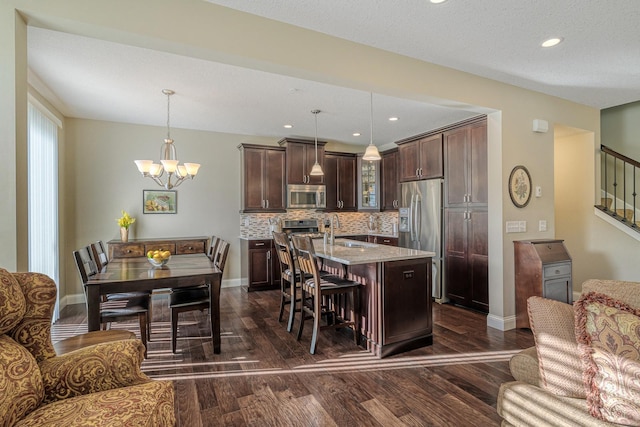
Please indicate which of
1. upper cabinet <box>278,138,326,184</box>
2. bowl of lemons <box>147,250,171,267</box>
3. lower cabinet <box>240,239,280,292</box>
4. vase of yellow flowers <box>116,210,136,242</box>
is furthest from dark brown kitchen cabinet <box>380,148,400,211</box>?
vase of yellow flowers <box>116,210,136,242</box>

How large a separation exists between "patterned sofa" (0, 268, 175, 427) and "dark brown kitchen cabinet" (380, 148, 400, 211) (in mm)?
5137

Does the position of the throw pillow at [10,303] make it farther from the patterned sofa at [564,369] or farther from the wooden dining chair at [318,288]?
the patterned sofa at [564,369]


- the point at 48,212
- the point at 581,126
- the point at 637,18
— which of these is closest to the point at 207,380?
the point at 48,212

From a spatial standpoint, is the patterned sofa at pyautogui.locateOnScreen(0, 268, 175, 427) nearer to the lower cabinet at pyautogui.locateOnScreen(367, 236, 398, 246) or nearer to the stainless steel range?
the stainless steel range

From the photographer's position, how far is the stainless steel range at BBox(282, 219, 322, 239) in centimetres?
600

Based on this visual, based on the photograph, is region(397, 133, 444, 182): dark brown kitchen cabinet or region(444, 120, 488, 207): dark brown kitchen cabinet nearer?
region(444, 120, 488, 207): dark brown kitchen cabinet

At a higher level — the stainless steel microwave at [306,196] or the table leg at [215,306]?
the stainless steel microwave at [306,196]

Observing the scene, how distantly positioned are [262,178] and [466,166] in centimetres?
326

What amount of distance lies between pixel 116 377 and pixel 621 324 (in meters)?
2.12

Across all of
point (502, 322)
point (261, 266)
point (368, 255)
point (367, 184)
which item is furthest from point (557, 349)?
point (367, 184)

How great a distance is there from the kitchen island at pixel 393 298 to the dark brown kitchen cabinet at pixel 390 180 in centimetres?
300

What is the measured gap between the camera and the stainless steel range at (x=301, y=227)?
600cm

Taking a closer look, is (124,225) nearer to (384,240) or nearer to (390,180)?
(384,240)

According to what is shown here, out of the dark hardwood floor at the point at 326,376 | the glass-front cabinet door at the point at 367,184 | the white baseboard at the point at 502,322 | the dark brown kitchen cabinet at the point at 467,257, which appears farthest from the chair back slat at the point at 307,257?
the glass-front cabinet door at the point at 367,184
